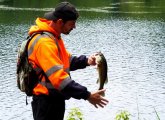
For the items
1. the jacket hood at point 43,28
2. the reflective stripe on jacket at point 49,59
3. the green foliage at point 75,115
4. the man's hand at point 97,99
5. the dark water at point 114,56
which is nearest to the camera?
the reflective stripe on jacket at point 49,59

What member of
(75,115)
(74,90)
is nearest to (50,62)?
(74,90)

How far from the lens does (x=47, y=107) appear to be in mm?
4875

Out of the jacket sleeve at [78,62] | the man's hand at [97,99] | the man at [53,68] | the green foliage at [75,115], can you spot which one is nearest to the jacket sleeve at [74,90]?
the man at [53,68]

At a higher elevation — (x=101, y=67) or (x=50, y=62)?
(x=50, y=62)

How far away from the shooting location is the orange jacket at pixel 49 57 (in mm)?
4414

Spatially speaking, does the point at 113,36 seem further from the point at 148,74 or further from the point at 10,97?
the point at 10,97

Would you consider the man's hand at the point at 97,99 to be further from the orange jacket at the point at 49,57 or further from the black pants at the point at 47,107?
the black pants at the point at 47,107

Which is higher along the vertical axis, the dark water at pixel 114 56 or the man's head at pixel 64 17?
the man's head at pixel 64 17

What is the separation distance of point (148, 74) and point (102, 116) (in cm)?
A: 1373

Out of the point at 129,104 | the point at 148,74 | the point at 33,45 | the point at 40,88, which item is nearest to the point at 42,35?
the point at 33,45

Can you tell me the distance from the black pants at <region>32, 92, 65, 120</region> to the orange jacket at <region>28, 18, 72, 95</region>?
9 cm

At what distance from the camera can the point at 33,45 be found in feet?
15.2

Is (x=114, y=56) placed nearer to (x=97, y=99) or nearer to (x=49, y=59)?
(x=97, y=99)

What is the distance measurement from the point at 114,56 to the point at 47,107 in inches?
1676
